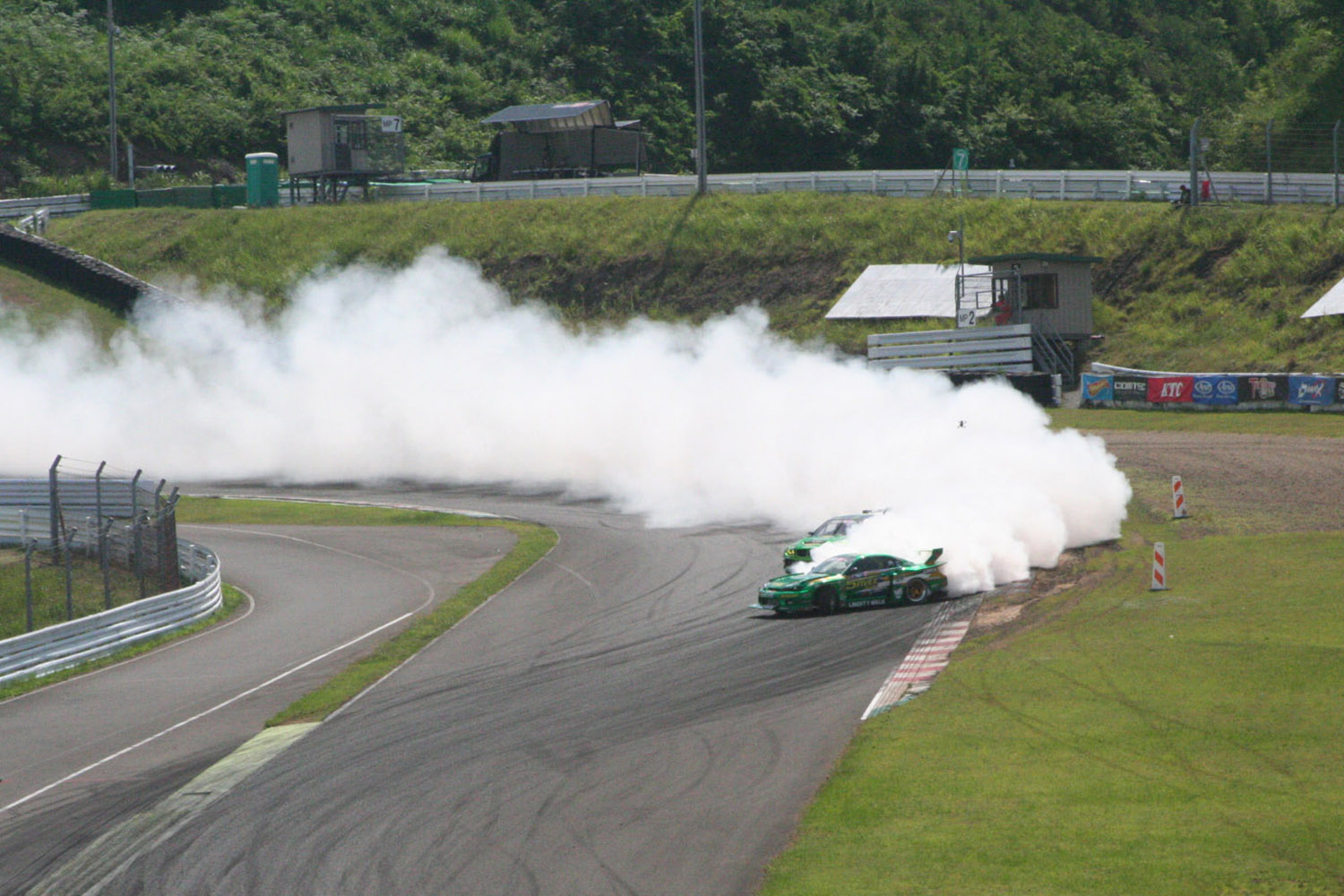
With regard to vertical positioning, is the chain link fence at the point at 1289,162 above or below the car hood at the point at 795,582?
→ above

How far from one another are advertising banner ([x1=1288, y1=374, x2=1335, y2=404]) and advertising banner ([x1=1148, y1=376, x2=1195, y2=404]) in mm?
3414

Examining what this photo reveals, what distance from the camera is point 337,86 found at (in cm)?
10600

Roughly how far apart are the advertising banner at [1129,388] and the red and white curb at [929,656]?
2632cm

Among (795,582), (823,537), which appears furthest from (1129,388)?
(795,582)

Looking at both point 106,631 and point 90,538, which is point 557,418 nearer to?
point 90,538

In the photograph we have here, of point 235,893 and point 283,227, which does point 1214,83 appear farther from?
point 235,893

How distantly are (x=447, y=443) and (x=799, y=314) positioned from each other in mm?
19912

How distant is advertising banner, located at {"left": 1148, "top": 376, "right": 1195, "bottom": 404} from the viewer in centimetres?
5169

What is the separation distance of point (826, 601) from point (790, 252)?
44654mm

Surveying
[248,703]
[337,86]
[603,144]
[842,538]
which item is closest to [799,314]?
[603,144]

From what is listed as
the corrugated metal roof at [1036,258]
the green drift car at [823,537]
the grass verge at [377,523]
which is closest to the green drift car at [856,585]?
the green drift car at [823,537]

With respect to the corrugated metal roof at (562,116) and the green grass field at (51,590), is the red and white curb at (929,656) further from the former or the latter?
the corrugated metal roof at (562,116)

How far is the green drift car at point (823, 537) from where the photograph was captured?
31.7 meters

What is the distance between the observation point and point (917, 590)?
28.8 metres
